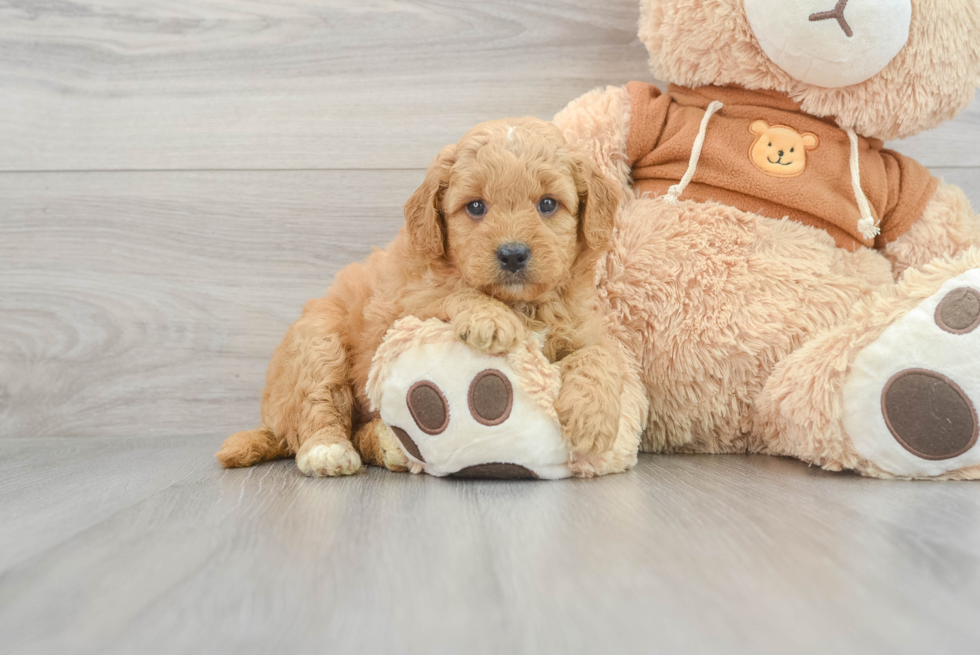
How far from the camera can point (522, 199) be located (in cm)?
111

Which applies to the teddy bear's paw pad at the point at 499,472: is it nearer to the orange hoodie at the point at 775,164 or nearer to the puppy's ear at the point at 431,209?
the puppy's ear at the point at 431,209

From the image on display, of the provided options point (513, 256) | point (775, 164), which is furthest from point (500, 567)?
point (775, 164)

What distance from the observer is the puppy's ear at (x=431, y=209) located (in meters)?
1.16

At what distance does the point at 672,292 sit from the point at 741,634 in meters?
0.80

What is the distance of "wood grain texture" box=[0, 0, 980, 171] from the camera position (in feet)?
5.48

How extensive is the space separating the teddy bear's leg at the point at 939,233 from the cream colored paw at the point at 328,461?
1.07 metres

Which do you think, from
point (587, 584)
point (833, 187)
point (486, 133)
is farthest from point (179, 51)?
point (587, 584)

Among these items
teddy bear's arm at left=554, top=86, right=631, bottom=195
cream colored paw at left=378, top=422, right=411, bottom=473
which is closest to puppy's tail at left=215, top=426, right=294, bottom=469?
cream colored paw at left=378, top=422, right=411, bottom=473

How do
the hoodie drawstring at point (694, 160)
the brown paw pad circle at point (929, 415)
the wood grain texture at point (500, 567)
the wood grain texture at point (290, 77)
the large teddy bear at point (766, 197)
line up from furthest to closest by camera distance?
the wood grain texture at point (290, 77) → the hoodie drawstring at point (694, 160) → the large teddy bear at point (766, 197) → the brown paw pad circle at point (929, 415) → the wood grain texture at point (500, 567)

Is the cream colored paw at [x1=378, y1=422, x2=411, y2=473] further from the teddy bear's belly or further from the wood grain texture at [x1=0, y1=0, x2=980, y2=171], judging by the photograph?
the wood grain texture at [x1=0, y1=0, x2=980, y2=171]

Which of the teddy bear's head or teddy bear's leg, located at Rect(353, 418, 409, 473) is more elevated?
the teddy bear's head

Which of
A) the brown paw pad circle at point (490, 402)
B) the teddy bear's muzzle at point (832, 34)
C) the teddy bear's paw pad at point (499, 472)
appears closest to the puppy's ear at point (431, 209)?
the brown paw pad circle at point (490, 402)

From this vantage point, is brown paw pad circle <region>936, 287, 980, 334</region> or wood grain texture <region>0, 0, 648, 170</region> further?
wood grain texture <region>0, 0, 648, 170</region>

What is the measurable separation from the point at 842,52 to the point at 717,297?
454mm
